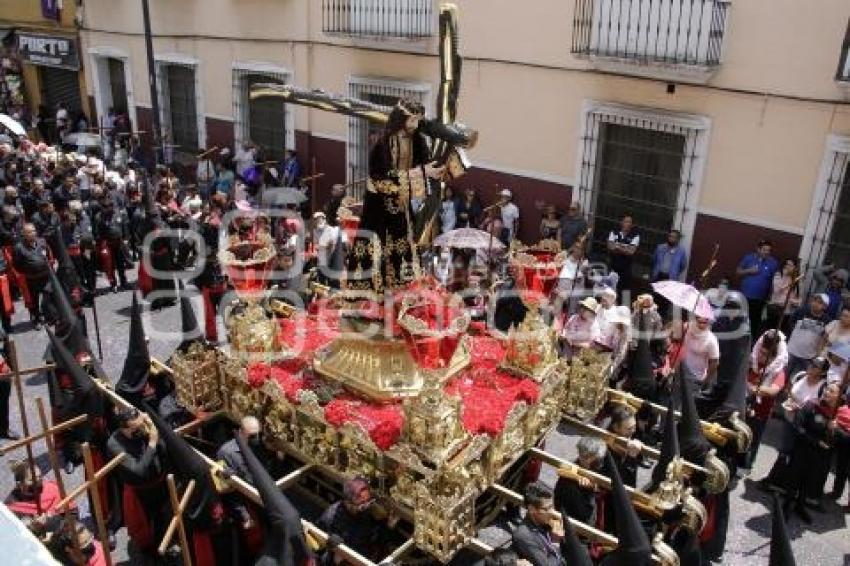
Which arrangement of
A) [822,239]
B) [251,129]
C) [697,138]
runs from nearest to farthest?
[822,239]
[697,138]
[251,129]

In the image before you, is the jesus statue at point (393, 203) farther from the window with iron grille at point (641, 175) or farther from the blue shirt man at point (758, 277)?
the window with iron grille at point (641, 175)

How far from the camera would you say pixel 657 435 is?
691 cm

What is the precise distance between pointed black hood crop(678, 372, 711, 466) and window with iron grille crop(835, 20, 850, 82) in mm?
5812

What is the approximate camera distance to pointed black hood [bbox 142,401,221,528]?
4.66 metres

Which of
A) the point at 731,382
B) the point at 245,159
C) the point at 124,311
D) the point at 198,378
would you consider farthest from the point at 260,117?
the point at 731,382

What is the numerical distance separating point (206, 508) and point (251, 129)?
13.5 m

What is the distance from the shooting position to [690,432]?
200 inches

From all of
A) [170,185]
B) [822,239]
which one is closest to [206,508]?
[822,239]

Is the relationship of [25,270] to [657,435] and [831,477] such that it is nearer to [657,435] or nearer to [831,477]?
[657,435]

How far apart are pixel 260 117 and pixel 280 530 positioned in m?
13.9

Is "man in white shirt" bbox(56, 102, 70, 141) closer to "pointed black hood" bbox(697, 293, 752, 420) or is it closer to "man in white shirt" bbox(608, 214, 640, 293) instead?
"man in white shirt" bbox(608, 214, 640, 293)

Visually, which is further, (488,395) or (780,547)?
(488,395)

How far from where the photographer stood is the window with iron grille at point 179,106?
60.1 feet

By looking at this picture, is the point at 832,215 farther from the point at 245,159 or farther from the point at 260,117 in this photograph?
the point at 260,117
